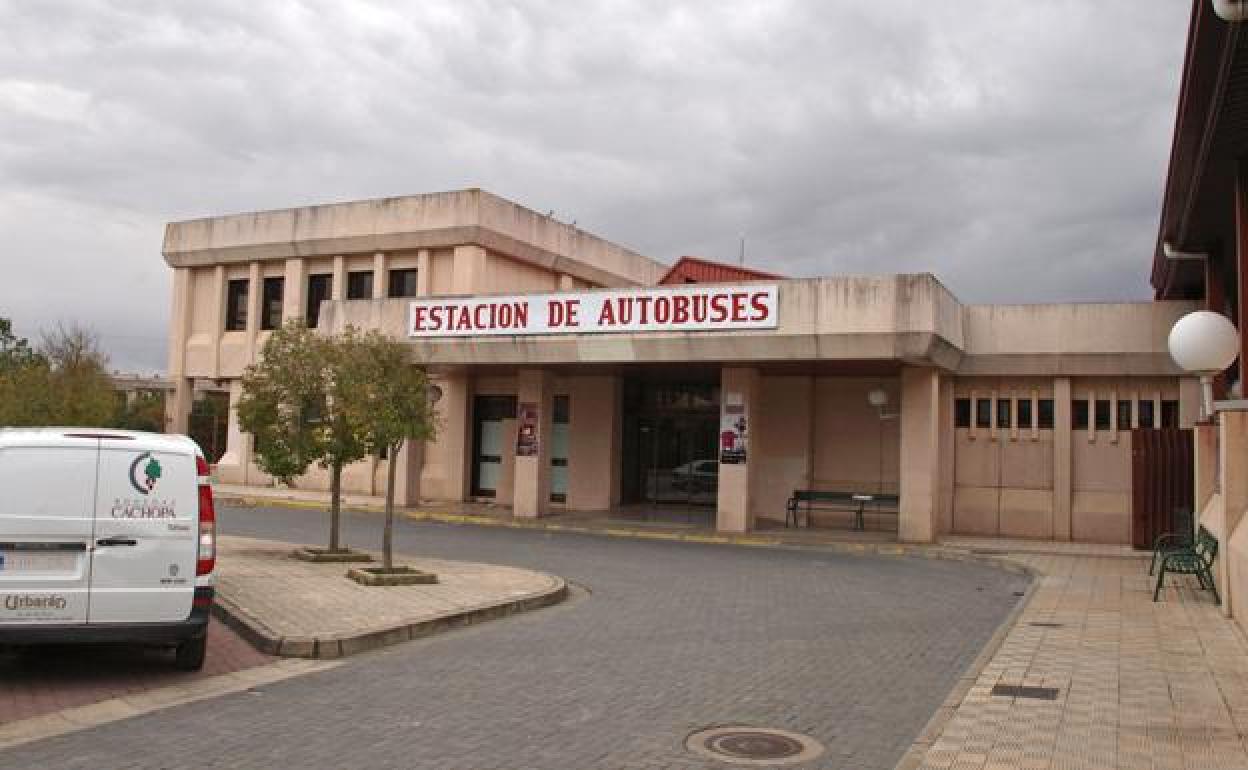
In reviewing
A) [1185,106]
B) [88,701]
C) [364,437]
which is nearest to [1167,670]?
[1185,106]

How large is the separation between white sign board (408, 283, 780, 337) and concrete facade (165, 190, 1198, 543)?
0.68 feet

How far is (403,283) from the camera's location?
29938 mm

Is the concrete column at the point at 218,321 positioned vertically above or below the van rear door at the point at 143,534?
above

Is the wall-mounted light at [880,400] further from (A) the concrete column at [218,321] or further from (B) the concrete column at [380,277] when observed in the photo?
(A) the concrete column at [218,321]

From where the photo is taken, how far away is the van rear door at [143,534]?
7.39 m

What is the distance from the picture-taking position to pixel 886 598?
12.6 m

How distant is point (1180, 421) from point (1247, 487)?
9648mm

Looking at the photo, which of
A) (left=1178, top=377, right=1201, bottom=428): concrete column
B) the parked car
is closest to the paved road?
(left=1178, top=377, right=1201, bottom=428): concrete column

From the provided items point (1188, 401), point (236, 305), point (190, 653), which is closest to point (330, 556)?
point (190, 653)

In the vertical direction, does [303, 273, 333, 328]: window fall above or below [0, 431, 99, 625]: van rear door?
above

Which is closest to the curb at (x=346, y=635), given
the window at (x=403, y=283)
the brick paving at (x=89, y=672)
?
the brick paving at (x=89, y=672)

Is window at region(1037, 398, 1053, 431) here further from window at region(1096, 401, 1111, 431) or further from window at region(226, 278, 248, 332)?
window at region(226, 278, 248, 332)

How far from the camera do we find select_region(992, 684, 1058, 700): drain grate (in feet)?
24.3

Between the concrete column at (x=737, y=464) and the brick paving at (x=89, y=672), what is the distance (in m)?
12.7
